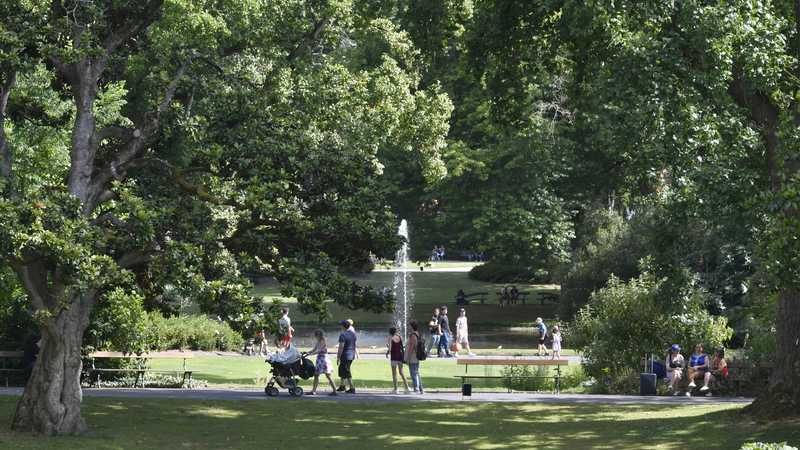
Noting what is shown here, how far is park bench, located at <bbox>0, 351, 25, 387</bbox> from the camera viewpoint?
944 inches

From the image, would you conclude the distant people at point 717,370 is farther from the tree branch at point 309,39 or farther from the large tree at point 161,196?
the tree branch at point 309,39

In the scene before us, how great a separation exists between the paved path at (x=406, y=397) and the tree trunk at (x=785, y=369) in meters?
3.87

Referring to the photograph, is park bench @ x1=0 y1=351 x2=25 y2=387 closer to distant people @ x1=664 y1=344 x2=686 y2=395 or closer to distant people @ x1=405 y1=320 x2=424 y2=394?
distant people @ x1=405 y1=320 x2=424 y2=394

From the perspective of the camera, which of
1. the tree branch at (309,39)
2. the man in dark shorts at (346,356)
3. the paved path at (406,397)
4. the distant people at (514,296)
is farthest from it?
the distant people at (514,296)

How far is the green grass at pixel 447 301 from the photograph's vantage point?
50438mm

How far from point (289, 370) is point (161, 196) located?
6017mm

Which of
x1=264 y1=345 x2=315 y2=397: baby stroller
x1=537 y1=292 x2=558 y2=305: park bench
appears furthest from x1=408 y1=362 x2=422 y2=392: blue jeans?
x1=537 y1=292 x2=558 y2=305: park bench

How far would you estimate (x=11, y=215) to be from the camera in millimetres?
15680

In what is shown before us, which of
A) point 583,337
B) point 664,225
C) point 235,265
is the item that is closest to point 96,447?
point 235,265

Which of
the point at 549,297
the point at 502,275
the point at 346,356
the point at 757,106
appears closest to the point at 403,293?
the point at 502,275

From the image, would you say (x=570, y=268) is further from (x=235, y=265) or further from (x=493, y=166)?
(x=235, y=265)

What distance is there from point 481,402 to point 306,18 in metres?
9.45

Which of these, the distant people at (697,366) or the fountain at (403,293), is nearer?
the distant people at (697,366)

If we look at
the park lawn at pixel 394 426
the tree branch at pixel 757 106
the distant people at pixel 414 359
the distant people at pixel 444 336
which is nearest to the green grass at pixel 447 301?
the distant people at pixel 444 336
